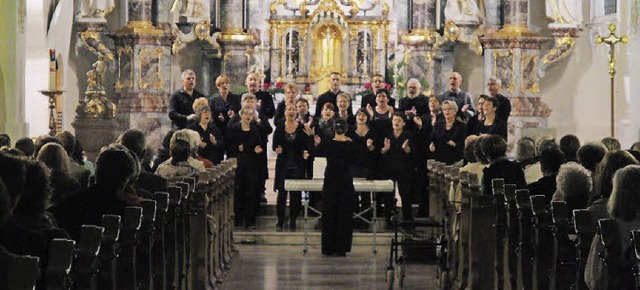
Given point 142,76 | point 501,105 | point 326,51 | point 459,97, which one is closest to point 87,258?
point 501,105

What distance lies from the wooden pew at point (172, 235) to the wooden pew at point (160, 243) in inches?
9.7

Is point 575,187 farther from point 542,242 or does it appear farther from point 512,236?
point 512,236

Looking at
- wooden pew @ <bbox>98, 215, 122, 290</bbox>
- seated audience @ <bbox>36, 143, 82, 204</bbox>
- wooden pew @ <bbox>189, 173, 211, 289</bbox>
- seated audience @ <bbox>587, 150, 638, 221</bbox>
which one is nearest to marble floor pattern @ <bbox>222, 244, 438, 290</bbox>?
wooden pew @ <bbox>189, 173, 211, 289</bbox>

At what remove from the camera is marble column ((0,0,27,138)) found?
17500mm

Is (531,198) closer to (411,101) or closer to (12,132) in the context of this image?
(411,101)

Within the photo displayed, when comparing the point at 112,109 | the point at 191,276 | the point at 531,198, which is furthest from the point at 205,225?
the point at 112,109

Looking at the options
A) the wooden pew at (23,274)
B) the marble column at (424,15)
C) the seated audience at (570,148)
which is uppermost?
the marble column at (424,15)

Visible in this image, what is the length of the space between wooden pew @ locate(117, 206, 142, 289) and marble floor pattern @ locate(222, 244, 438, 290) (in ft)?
15.7

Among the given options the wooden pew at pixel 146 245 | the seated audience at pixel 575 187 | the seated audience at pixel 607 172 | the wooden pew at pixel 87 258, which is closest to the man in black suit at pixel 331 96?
the seated audience at pixel 575 187

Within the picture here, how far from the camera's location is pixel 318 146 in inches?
611

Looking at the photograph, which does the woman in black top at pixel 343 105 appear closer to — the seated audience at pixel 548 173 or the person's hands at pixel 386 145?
the person's hands at pixel 386 145

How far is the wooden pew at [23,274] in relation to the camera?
16.0 ft

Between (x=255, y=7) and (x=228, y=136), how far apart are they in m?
9.02

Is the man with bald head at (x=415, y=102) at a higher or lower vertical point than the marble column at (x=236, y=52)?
lower
